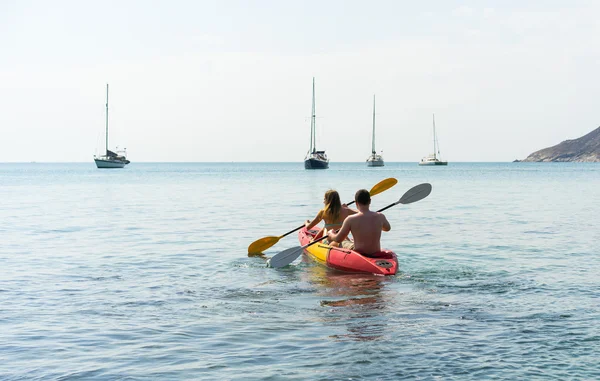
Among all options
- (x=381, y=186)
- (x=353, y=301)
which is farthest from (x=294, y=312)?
(x=381, y=186)

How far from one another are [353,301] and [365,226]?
2.10 m

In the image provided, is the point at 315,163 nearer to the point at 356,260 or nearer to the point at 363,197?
the point at 356,260

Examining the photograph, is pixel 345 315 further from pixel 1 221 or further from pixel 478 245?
pixel 1 221

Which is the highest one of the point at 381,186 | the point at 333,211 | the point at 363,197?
the point at 381,186

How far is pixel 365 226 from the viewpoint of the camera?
1176cm

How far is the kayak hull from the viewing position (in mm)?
11664

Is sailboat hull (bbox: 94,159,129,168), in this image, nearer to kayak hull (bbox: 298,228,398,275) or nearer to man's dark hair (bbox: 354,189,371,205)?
kayak hull (bbox: 298,228,398,275)

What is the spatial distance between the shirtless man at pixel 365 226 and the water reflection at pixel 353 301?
54 cm

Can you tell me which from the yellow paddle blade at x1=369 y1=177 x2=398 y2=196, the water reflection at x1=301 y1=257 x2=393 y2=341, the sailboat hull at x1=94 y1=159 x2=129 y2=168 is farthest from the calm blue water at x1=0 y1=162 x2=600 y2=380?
the sailboat hull at x1=94 y1=159 x2=129 y2=168

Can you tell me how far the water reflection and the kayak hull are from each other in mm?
127

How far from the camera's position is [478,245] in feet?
57.6

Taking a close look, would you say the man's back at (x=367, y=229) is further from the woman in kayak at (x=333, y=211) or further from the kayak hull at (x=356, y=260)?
the woman in kayak at (x=333, y=211)

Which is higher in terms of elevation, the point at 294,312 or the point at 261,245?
the point at 261,245

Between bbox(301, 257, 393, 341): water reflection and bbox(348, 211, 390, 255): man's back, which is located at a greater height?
bbox(348, 211, 390, 255): man's back
